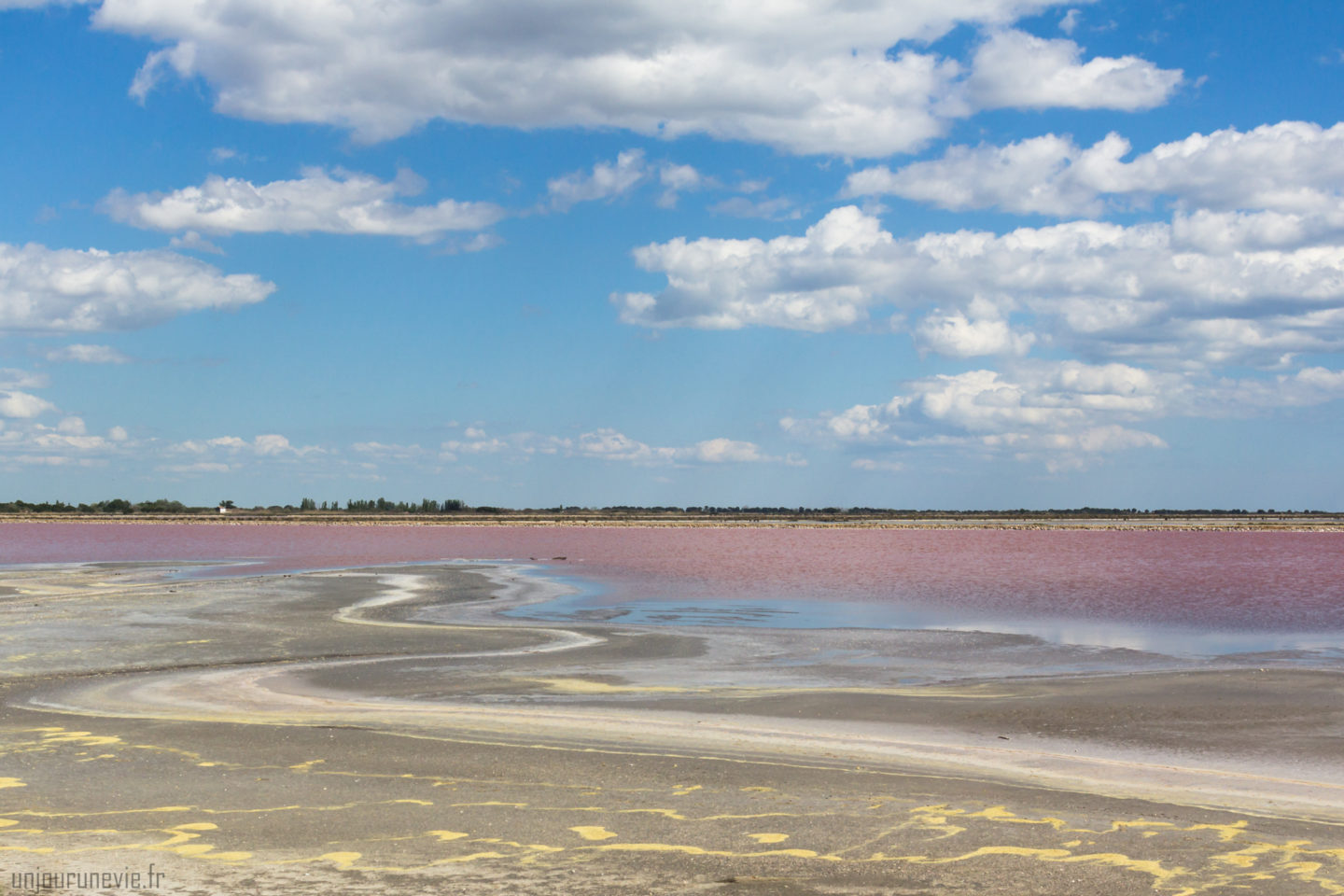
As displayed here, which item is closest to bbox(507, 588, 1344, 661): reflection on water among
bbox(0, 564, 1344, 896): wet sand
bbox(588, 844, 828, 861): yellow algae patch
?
bbox(0, 564, 1344, 896): wet sand

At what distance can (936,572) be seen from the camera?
6756 cm

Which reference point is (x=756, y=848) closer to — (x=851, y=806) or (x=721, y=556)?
(x=851, y=806)

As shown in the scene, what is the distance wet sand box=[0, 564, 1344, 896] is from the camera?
10203 mm

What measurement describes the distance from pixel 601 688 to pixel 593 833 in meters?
10.9

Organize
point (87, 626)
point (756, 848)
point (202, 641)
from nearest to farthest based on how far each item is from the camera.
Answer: point (756, 848), point (202, 641), point (87, 626)

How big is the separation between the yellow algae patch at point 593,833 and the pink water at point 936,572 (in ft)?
97.8

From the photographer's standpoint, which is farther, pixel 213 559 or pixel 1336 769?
pixel 213 559

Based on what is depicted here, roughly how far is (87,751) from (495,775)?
5.89 meters

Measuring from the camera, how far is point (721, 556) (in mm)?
88938

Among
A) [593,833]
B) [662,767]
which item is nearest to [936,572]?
[662,767]

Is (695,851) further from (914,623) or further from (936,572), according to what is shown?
(936,572)

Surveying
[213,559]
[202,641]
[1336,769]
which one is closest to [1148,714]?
[1336,769]

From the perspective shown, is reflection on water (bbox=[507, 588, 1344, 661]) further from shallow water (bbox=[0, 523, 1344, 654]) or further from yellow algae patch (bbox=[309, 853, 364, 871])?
yellow algae patch (bbox=[309, 853, 364, 871])

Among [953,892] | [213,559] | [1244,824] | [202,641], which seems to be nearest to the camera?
[953,892]
